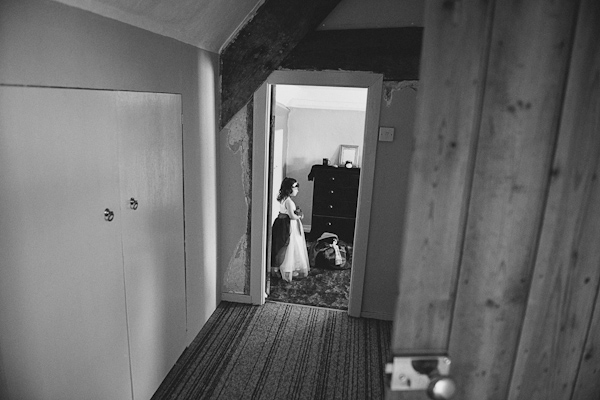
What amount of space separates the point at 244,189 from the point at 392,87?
1.37 meters

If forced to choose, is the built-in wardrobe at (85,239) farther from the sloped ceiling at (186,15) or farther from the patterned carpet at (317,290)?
the patterned carpet at (317,290)

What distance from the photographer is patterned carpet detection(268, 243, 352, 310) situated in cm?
351

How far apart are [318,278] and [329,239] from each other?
0.56 metres

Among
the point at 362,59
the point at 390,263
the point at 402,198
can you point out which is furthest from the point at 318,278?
the point at 362,59

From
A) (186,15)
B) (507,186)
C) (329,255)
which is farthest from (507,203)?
(329,255)

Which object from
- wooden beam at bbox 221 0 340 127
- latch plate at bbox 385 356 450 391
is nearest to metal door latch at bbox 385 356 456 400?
latch plate at bbox 385 356 450 391

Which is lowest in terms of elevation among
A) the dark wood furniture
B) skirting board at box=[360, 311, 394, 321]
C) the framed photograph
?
skirting board at box=[360, 311, 394, 321]

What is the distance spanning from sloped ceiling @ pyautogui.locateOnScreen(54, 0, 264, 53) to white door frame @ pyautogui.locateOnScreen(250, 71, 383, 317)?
18.3 inches

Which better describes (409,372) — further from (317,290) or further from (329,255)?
(329,255)

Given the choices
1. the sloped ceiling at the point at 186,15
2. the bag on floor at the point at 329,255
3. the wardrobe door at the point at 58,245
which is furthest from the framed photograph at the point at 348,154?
the wardrobe door at the point at 58,245

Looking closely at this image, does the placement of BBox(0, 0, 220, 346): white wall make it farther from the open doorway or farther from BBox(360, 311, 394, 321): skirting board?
the open doorway

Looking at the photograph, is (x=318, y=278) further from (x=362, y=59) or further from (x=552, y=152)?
(x=552, y=152)

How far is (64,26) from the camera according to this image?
4.52 feet

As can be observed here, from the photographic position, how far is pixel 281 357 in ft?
8.87
